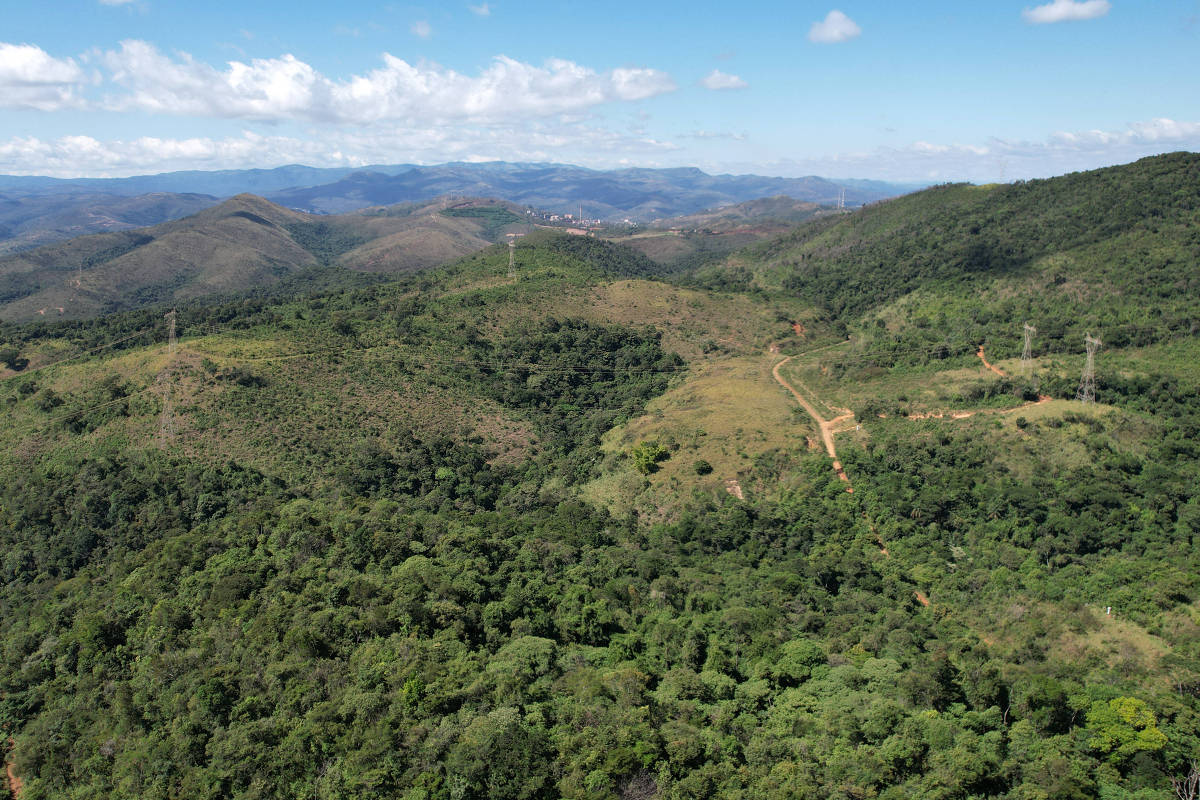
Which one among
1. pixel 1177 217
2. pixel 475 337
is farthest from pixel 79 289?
pixel 1177 217

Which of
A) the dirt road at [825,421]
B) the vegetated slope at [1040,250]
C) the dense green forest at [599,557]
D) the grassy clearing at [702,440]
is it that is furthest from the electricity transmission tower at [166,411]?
the vegetated slope at [1040,250]

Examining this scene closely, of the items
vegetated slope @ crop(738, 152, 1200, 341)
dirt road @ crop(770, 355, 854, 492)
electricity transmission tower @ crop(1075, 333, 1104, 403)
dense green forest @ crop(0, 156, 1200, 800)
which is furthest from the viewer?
vegetated slope @ crop(738, 152, 1200, 341)

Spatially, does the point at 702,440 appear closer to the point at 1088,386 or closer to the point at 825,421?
the point at 825,421

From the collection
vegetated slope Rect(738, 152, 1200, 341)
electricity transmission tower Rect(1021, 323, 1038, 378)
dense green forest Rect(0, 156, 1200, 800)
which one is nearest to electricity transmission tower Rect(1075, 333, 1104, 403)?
dense green forest Rect(0, 156, 1200, 800)

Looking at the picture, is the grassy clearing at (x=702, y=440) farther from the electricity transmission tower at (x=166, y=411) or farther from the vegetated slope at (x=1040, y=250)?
the electricity transmission tower at (x=166, y=411)

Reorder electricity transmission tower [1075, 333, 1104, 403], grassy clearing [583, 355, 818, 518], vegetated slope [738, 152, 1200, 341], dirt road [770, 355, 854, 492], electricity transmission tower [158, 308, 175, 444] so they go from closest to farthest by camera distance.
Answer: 1. electricity transmission tower [1075, 333, 1104, 403]
2. dirt road [770, 355, 854, 492]
3. grassy clearing [583, 355, 818, 518]
4. electricity transmission tower [158, 308, 175, 444]
5. vegetated slope [738, 152, 1200, 341]

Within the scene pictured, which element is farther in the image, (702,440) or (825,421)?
(825,421)

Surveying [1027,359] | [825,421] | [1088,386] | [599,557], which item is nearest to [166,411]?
[599,557]

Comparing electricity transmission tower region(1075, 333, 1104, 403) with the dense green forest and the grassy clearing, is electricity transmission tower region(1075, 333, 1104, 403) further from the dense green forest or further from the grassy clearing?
the grassy clearing
